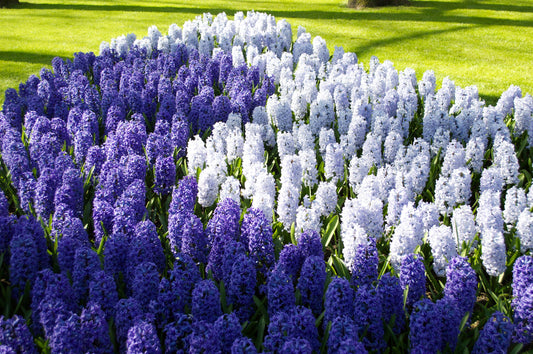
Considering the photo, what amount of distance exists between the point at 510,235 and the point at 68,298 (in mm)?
3536

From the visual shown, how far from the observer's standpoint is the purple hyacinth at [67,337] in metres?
2.77

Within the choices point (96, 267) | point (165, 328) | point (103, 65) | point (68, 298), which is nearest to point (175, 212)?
point (96, 267)

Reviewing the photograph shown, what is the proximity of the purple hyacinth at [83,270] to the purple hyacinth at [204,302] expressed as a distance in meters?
0.80

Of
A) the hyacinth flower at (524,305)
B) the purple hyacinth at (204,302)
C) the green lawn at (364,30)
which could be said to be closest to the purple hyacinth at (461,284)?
the hyacinth flower at (524,305)

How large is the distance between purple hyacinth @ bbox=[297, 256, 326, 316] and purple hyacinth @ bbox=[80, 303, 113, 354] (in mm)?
1239

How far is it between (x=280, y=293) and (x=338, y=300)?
36 centimetres

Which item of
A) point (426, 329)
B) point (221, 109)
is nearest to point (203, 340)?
point (426, 329)

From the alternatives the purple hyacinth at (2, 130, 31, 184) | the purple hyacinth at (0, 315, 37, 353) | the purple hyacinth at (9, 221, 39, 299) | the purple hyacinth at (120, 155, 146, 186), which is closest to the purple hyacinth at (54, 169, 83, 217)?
the purple hyacinth at (120, 155, 146, 186)

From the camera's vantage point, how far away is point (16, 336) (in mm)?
2848

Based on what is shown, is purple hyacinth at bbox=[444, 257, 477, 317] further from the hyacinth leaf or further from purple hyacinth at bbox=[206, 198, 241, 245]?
purple hyacinth at bbox=[206, 198, 241, 245]

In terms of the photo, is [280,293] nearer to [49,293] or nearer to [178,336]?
[178,336]

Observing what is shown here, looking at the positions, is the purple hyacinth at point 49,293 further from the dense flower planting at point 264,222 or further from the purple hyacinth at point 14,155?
the purple hyacinth at point 14,155

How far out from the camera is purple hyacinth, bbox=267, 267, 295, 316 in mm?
3180

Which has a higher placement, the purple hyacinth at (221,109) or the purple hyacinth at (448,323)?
the purple hyacinth at (221,109)
